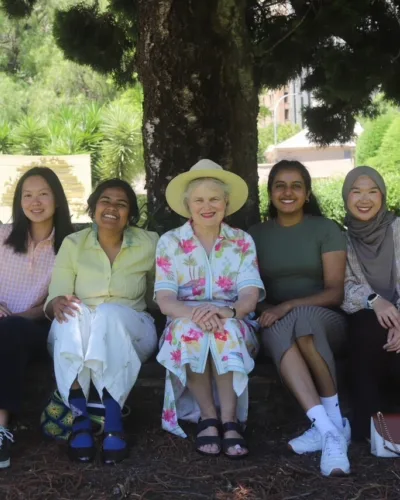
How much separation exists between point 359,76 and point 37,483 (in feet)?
15.3

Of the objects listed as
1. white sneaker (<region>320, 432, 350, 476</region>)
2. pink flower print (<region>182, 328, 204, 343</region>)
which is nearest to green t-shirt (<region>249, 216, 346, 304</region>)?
pink flower print (<region>182, 328, 204, 343</region>)

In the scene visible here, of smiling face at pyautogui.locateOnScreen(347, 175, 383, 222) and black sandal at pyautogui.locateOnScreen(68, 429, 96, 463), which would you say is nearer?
black sandal at pyautogui.locateOnScreen(68, 429, 96, 463)

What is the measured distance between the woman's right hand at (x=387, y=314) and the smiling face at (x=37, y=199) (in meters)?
1.87

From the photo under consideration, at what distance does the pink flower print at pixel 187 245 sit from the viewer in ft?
13.3

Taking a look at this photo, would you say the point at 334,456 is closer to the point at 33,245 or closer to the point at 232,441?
the point at 232,441

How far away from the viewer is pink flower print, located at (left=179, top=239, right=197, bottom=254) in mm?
4039

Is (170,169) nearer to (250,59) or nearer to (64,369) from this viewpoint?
(250,59)

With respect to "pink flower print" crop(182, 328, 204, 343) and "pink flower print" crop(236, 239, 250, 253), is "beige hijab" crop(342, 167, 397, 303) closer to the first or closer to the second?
"pink flower print" crop(236, 239, 250, 253)

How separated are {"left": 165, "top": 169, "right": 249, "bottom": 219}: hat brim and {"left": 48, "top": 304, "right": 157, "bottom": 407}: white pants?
75 centimetres

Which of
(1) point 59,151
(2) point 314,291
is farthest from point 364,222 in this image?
(1) point 59,151

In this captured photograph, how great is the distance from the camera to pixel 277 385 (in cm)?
415

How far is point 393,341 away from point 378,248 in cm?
58

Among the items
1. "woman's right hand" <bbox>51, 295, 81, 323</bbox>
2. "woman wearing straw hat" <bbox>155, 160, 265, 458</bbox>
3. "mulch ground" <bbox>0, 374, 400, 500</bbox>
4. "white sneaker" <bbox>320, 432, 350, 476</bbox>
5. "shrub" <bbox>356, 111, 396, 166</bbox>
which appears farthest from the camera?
"shrub" <bbox>356, 111, 396, 166</bbox>

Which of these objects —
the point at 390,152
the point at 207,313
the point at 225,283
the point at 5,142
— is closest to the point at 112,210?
the point at 225,283
